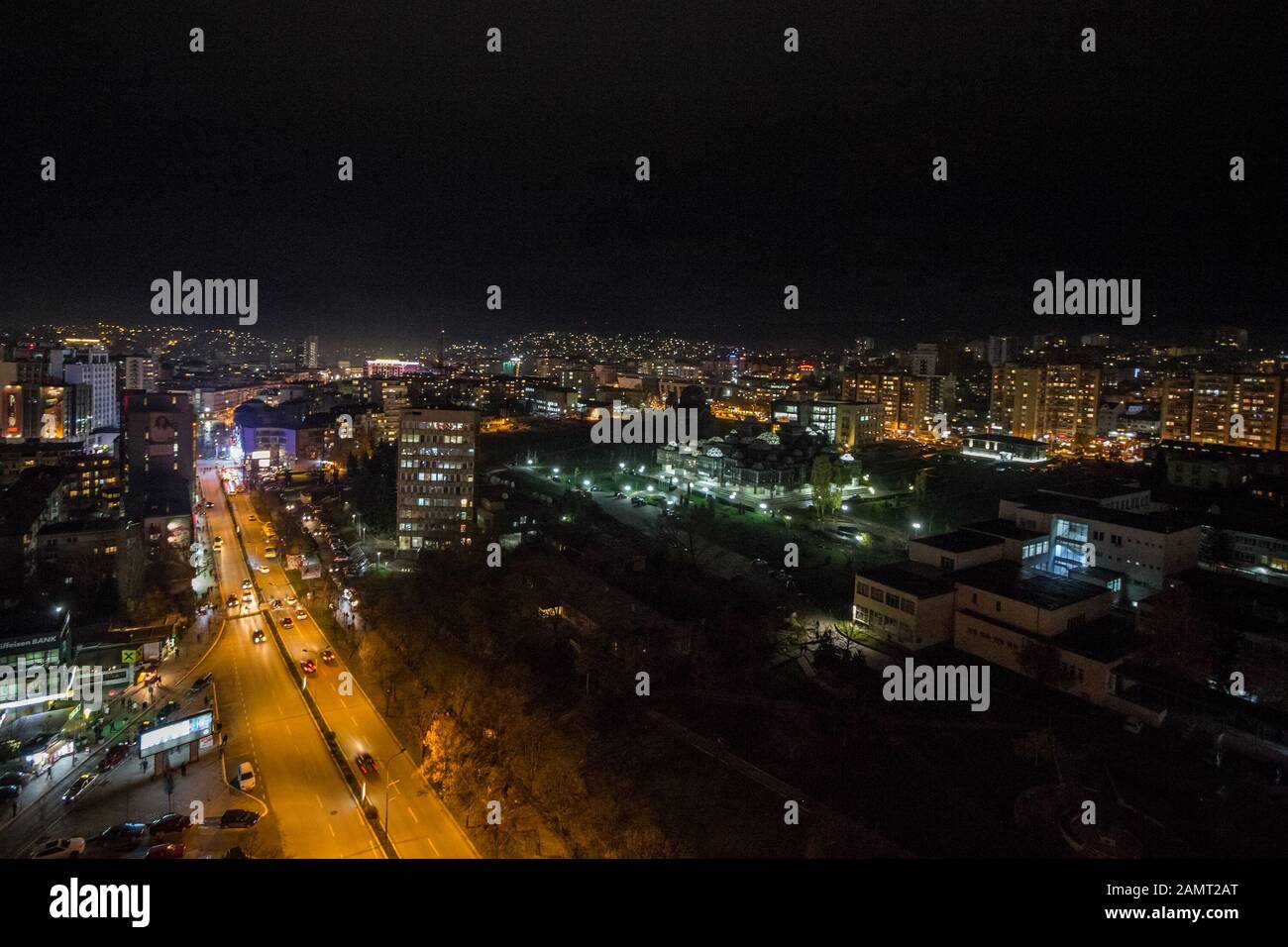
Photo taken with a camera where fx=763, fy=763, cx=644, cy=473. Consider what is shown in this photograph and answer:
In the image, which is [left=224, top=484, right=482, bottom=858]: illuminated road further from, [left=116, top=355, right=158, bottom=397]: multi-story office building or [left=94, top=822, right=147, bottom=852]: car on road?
[left=116, top=355, right=158, bottom=397]: multi-story office building

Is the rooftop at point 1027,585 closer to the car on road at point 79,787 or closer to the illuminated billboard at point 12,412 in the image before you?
the car on road at point 79,787

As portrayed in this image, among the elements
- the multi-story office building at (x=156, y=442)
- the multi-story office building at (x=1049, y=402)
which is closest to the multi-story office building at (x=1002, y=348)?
the multi-story office building at (x=1049, y=402)

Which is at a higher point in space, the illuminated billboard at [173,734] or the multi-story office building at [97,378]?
the multi-story office building at [97,378]

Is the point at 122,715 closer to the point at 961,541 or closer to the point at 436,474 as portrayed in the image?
the point at 436,474

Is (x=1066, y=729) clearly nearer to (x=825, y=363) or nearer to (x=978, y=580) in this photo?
(x=978, y=580)

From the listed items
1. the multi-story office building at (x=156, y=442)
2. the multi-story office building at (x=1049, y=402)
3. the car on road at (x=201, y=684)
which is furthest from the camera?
the multi-story office building at (x=1049, y=402)

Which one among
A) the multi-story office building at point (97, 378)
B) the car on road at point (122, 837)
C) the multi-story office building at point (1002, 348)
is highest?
the multi-story office building at point (1002, 348)
